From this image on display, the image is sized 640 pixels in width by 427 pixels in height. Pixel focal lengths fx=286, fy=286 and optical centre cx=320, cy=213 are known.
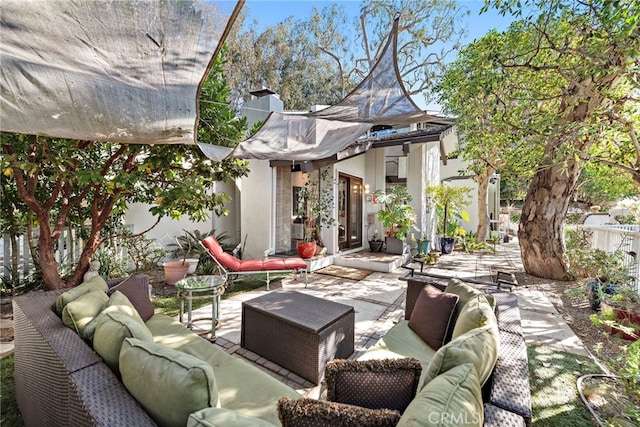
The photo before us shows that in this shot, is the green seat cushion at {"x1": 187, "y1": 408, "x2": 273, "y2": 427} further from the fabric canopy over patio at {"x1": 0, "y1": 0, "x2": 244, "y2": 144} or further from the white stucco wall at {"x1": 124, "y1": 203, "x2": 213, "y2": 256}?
the white stucco wall at {"x1": 124, "y1": 203, "x2": 213, "y2": 256}

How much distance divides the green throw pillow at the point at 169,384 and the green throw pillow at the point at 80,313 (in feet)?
3.10

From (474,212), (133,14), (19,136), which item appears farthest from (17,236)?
(474,212)

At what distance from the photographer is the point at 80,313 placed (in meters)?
2.14

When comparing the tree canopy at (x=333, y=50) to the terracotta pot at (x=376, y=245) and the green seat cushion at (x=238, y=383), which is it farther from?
the green seat cushion at (x=238, y=383)

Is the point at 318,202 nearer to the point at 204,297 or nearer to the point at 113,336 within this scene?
the point at 204,297

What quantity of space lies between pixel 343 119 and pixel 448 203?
703 centimetres

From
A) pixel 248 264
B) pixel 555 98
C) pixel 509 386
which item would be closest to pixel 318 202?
pixel 248 264

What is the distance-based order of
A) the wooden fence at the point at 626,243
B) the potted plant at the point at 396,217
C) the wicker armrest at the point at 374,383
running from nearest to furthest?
1. the wicker armrest at the point at 374,383
2. the wooden fence at the point at 626,243
3. the potted plant at the point at 396,217

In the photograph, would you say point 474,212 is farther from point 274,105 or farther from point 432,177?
point 274,105

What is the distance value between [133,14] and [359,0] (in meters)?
18.0

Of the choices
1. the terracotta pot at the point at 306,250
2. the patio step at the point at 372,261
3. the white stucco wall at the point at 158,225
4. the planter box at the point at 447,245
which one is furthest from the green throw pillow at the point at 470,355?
the planter box at the point at 447,245

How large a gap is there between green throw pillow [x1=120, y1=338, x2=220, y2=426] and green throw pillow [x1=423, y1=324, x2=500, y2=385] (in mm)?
1085

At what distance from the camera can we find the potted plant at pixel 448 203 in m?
9.80

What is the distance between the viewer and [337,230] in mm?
8266
